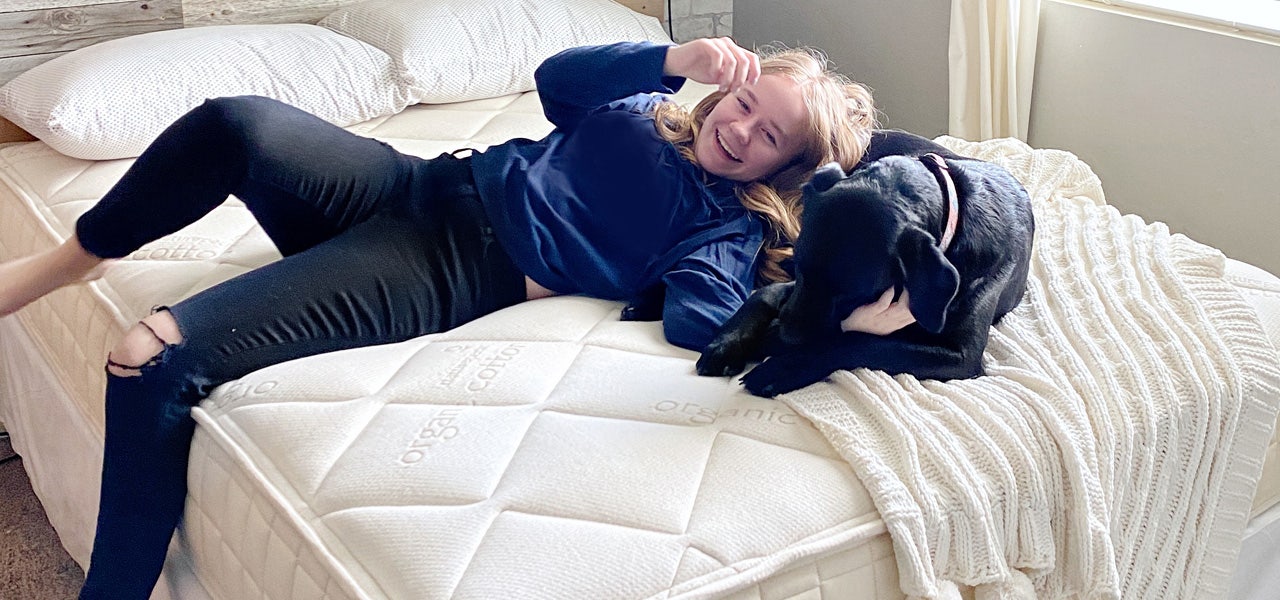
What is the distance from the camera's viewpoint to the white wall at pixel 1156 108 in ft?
6.08

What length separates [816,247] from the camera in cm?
112

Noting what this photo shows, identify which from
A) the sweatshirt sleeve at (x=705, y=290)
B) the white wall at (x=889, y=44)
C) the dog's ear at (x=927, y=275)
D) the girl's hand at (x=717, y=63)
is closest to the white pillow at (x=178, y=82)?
the girl's hand at (x=717, y=63)

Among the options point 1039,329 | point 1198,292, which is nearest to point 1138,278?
point 1198,292

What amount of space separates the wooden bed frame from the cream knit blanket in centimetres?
160

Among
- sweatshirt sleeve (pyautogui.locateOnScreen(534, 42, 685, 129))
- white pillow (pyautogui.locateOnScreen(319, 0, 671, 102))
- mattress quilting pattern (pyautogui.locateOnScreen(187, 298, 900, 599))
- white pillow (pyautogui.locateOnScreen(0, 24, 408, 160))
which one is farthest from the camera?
white pillow (pyautogui.locateOnScreen(319, 0, 671, 102))

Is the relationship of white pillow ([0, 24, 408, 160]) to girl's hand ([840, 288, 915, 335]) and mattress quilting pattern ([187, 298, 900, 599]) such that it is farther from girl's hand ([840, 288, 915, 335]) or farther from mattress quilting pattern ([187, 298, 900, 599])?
girl's hand ([840, 288, 915, 335])

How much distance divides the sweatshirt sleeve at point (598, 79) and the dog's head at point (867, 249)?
438 mm

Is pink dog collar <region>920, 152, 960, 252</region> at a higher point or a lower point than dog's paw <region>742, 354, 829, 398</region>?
higher

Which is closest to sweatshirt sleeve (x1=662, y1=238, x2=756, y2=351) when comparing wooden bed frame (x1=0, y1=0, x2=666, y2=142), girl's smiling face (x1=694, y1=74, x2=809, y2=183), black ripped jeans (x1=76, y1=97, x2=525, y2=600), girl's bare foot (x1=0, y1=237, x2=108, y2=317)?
girl's smiling face (x1=694, y1=74, x2=809, y2=183)

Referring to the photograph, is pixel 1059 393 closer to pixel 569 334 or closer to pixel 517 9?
pixel 569 334

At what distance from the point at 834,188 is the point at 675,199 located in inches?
15.5

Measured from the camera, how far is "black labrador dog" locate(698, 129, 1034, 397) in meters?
1.09

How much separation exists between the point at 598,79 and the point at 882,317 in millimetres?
593

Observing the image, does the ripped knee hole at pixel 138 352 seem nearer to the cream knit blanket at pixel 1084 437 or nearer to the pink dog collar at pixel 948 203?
the cream knit blanket at pixel 1084 437
